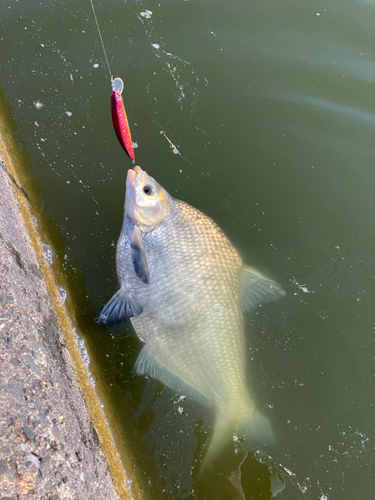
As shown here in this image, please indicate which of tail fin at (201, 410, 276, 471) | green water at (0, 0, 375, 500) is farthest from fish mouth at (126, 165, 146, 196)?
tail fin at (201, 410, 276, 471)

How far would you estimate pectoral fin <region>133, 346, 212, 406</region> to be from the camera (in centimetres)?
247

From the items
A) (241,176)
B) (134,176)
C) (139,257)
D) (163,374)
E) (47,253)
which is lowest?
(163,374)

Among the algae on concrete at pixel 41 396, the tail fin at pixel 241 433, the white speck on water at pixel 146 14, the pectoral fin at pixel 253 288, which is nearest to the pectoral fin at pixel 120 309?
the algae on concrete at pixel 41 396

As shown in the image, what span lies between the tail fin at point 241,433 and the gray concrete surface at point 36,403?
668mm

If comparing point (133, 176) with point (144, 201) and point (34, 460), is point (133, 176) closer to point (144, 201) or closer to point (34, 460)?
point (144, 201)

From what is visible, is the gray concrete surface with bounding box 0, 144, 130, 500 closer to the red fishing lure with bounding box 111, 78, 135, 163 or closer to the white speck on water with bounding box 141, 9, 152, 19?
the red fishing lure with bounding box 111, 78, 135, 163

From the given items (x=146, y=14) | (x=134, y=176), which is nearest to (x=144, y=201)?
(x=134, y=176)

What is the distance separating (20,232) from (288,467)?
2.57 meters

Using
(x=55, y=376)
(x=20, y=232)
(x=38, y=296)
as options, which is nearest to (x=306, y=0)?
(x=20, y=232)

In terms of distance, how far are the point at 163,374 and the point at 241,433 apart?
2.34ft

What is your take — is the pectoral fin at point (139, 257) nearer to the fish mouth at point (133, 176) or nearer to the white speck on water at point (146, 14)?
the fish mouth at point (133, 176)

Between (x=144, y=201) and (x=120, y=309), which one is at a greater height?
(x=144, y=201)

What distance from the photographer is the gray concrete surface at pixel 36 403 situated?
150 cm

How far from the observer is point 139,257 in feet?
7.89
